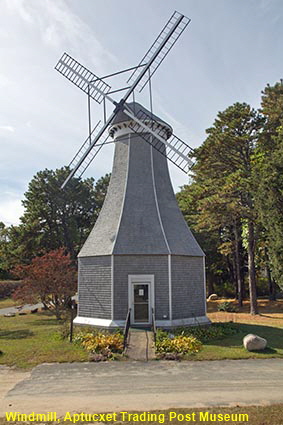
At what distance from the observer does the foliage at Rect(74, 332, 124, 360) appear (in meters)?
11.3

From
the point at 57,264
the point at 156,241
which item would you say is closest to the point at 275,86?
the point at 156,241

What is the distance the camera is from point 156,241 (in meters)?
15.1

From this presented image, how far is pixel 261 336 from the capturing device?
14258 millimetres

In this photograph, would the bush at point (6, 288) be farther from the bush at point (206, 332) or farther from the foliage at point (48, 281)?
the bush at point (206, 332)

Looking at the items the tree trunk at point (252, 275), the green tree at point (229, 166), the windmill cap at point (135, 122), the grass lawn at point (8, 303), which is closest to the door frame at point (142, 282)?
the windmill cap at point (135, 122)

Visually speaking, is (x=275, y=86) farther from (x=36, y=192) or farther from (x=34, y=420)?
(x=36, y=192)

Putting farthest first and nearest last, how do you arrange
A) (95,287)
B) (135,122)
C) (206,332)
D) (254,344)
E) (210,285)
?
(210,285) → (135,122) → (95,287) → (206,332) → (254,344)

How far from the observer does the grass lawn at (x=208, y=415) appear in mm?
6254

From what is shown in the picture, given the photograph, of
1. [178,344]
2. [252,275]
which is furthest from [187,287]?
[252,275]

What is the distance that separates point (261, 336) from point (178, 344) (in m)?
4.46

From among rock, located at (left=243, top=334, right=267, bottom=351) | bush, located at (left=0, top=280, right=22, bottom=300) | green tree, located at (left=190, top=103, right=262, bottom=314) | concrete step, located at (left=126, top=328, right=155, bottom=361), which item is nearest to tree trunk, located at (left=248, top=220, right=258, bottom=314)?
green tree, located at (left=190, top=103, right=262, bottom=314)

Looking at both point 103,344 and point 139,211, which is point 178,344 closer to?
point 103,344

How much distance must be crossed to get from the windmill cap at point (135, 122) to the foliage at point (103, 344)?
9.80 metres

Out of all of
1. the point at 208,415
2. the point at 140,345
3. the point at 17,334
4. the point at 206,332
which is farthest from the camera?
the point at 17,334
